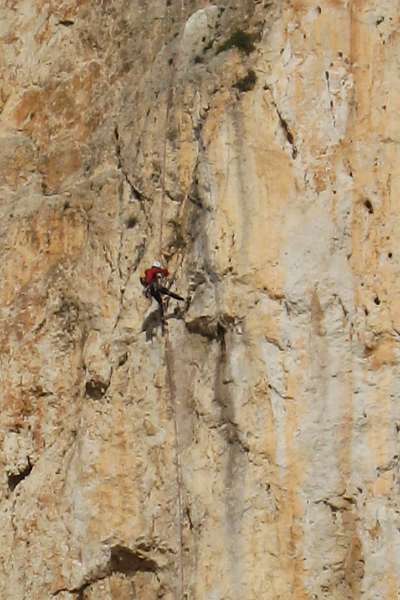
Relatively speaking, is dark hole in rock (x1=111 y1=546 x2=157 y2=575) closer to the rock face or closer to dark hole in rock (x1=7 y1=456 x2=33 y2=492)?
the rock face

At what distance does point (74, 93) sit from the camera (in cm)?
1911

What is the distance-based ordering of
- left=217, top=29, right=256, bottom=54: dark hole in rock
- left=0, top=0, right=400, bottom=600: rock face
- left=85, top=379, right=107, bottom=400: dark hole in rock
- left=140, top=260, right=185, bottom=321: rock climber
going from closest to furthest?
left=0, top=0, right=400, bottom=600: rock face
left=140, top=260, right=185, bottom=321: rock climber
left=217, top=29, right=256, bottom=54: dark hole in rock
left=85, top=379, right=107, bottom=400: dark hole in rock

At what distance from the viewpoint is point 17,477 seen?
1745cm

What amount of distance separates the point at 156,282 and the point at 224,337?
1.04m

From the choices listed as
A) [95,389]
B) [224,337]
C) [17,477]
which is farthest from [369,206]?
[17,477]

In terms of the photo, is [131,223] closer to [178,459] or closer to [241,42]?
[241,42]

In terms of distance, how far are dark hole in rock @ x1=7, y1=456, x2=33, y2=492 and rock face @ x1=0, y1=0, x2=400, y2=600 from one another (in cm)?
3

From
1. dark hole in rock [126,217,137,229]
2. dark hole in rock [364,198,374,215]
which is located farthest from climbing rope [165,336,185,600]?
dark hole in rock [364,198,374,215]

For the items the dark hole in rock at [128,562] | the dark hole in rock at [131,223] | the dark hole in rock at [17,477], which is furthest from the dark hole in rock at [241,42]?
the dark hole in rock at [128,562]

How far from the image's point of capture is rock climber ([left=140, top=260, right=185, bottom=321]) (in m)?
16.1

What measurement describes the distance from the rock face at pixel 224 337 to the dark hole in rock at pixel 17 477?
34 millimetres

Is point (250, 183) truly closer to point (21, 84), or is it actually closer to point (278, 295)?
point (278, 295)

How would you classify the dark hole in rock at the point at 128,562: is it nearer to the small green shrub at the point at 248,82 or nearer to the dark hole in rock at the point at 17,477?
the dark hole in rock at the point at 17,477

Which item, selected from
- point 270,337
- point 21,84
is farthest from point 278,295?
point 21,84
